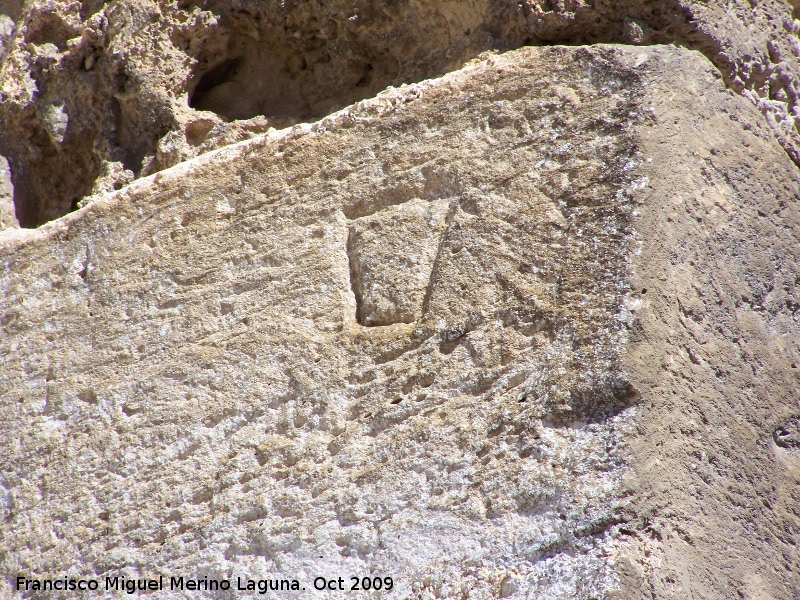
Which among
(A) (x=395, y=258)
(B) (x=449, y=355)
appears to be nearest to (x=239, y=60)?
(A) (x=395, y=258)

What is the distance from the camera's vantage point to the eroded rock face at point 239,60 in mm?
1688

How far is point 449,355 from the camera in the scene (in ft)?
4.68

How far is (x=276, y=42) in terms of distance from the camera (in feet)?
6.82

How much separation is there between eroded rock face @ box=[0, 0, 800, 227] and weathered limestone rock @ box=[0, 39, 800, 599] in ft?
0.43

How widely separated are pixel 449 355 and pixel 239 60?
110cm

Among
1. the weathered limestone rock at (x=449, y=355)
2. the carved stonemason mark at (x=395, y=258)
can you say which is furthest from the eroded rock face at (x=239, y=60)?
the carved stonemason mark at (x=395, y=258)

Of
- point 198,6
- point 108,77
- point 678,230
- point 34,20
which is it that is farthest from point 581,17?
point 34,20

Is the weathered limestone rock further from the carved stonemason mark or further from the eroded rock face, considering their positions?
the eroded rock face

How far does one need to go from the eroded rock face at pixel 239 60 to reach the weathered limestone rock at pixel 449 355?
5.2 inches

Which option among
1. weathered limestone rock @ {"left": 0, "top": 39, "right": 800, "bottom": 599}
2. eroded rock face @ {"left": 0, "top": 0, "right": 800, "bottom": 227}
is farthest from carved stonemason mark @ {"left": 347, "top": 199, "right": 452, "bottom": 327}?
eroded rock face @ {"left": 0, "top": 0, "right": 800, "bottom": 227}

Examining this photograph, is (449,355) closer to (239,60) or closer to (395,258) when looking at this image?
(395,258)

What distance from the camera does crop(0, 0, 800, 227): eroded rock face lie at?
1.69 m

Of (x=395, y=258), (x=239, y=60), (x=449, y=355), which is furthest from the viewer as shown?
(x=239, y=60)

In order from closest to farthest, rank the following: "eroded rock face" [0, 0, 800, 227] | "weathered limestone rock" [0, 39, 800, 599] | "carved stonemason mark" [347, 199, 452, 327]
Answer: "weathered limestone rock" [0, 39, 800, 599] < "carved stonemason mark" [347, 199, 452, 327] < "eroded rock face" [0, 0, 800, 227]
